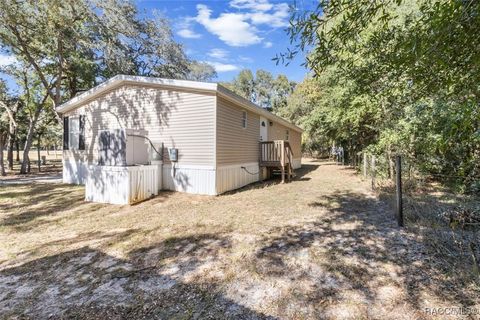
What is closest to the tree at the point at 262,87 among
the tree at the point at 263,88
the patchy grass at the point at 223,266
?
the tree at the point at 263,88

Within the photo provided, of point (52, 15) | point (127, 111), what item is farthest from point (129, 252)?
point (52, 15)

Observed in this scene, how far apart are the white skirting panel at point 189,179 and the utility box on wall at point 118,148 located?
1.34 meters

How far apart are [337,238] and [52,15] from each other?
13935 millimetres

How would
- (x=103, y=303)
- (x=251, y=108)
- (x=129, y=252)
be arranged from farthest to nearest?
(x=251, y=108), (x=129, y=252), (x=103, y=303)

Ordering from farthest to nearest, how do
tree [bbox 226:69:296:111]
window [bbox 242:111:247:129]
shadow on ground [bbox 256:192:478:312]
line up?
1. tree [bbox 226:69:296:111]
2. window [bbox 242:111:247:129]
3. shadow on ground [bbox 256:192:478:312]

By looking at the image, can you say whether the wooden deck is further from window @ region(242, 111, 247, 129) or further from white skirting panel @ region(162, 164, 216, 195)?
white skirting panel @ region(162, 164, 216, 195)

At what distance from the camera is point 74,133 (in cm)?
1081

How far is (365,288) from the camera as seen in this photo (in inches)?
113

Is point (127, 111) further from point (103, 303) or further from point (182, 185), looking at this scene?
point (103, 303)

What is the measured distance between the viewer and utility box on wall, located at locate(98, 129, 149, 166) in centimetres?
717

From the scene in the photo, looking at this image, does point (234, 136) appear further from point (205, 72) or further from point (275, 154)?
point (205, 72)

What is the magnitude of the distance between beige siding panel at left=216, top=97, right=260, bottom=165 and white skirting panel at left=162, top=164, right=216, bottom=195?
603 mm

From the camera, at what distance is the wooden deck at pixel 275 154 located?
36.0 ft

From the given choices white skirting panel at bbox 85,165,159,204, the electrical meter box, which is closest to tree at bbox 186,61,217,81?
the electrical meter box
